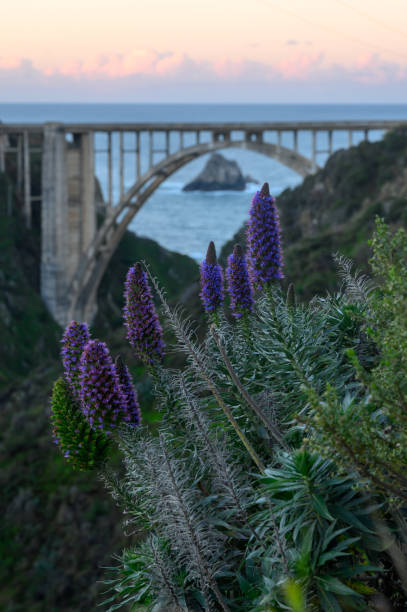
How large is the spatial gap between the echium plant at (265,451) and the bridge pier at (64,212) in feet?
119

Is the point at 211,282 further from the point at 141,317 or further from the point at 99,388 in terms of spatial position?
the point at 99,388

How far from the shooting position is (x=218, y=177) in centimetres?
10181

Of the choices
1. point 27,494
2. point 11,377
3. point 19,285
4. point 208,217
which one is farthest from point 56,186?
point 208,217

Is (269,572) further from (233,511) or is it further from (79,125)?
(79,125)

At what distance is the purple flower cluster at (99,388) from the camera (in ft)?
11.2

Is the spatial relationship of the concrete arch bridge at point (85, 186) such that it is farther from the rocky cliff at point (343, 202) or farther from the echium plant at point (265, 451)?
the echium plant at point (265, 451)

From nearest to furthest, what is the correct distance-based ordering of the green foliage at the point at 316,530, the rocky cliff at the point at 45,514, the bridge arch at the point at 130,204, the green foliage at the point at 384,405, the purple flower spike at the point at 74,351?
the green foliage at the point at 384,405 < the green foliage at the point at 316,530 < the purple flower spike at the point at 74,351 < the rocky cliff at the point at 45,514 < the bridge arch at the point at 130,204

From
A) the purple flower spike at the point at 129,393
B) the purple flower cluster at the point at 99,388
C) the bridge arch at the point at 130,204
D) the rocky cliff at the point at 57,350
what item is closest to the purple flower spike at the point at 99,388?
the purple flower cluster at the point at 99,388

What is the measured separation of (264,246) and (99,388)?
1.39 m

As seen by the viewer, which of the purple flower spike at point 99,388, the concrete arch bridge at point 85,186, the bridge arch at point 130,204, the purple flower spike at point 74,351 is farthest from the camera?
the concrete arch bridge at point 85,186

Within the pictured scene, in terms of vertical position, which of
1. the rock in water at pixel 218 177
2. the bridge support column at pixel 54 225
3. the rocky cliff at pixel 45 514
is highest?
the rock in water at pixel 218 177

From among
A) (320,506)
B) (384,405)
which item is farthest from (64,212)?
(384,405)

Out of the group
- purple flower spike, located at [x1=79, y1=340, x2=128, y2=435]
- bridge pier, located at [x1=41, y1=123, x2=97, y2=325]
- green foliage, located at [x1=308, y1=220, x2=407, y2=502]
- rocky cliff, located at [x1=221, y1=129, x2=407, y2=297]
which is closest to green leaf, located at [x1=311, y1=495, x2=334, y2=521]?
green foliage, located at [x1=308, y1=220, x2=407, y2=502]

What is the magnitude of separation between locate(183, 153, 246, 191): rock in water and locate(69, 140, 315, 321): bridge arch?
→ 62527 mm
